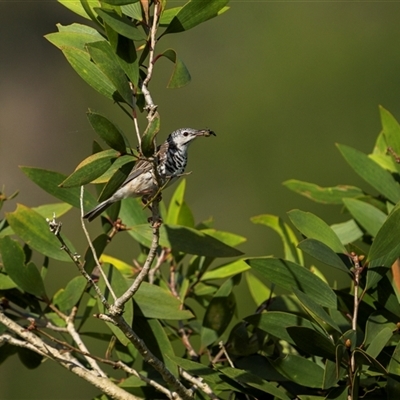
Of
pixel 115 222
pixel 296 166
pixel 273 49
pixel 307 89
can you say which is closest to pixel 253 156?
pixel 296 166

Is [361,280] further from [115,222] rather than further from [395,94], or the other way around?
[395,94]

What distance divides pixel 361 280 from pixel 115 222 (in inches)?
24.6

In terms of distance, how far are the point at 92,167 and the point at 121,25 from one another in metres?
0.28

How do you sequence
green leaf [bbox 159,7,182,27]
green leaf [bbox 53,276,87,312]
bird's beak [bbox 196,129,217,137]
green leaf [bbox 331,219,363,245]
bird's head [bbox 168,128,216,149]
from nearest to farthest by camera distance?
green leaf [bbox 159,7,182,27], green leaf [bbox 53,276,87,312], green leaf [bbox 331,219,363,245], bird's beak [bbox 196,129,217,137], bird's head [bbox 168,128,216,149]

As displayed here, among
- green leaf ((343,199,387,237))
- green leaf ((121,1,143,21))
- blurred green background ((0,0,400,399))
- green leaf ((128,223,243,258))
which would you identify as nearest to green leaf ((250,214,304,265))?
Result: green leaf ((343,199,387,237))

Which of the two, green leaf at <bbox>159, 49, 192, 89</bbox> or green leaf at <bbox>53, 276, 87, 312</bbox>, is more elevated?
green leaf at <bbox>159, 49, 192, 89</bbox>

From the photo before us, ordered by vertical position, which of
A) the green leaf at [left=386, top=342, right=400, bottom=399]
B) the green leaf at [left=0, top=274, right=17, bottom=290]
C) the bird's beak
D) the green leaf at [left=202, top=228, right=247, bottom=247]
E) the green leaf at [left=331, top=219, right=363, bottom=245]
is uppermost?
the bird's beak

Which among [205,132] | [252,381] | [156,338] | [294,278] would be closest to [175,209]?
[205,132]

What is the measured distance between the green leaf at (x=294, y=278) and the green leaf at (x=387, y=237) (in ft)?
0.43

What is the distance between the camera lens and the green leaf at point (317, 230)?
1.62 m

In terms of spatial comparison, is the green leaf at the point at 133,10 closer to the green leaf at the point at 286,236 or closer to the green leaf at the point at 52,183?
the green leaf at the point at 52,183

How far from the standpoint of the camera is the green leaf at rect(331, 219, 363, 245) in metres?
2.01

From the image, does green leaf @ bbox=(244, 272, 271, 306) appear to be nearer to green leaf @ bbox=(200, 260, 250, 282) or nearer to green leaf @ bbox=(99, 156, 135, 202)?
green leaf @ bbox=(200, 260, 250, 282)

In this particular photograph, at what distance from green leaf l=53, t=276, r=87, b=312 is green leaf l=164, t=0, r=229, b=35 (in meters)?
0.65
